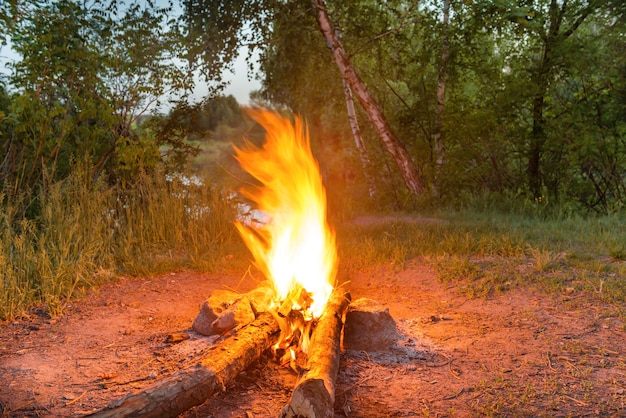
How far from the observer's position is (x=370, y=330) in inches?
182

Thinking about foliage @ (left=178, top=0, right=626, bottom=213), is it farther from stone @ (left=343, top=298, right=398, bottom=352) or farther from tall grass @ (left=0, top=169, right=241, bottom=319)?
stone @ (left=343, top=298, right=398, bottom=352)

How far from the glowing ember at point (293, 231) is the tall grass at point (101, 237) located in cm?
146

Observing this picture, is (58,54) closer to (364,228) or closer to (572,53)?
(364,228)

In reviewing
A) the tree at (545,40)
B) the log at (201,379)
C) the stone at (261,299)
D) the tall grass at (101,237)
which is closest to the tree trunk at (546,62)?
the tree at (545,40)

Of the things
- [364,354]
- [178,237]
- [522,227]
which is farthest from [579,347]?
[178,237]

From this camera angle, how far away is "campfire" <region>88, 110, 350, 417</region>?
3234mm

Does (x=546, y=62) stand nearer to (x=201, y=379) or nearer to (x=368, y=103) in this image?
(x=368, y=103)

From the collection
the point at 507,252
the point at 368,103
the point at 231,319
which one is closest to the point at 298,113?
the point at 368,103

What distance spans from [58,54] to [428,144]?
7.88m

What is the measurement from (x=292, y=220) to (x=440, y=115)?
24.0ft

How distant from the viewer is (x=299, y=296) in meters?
4.70

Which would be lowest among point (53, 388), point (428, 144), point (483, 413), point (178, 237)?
point (483, 413)

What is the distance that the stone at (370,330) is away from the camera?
15.1ft

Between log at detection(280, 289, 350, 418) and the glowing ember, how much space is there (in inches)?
8.7
